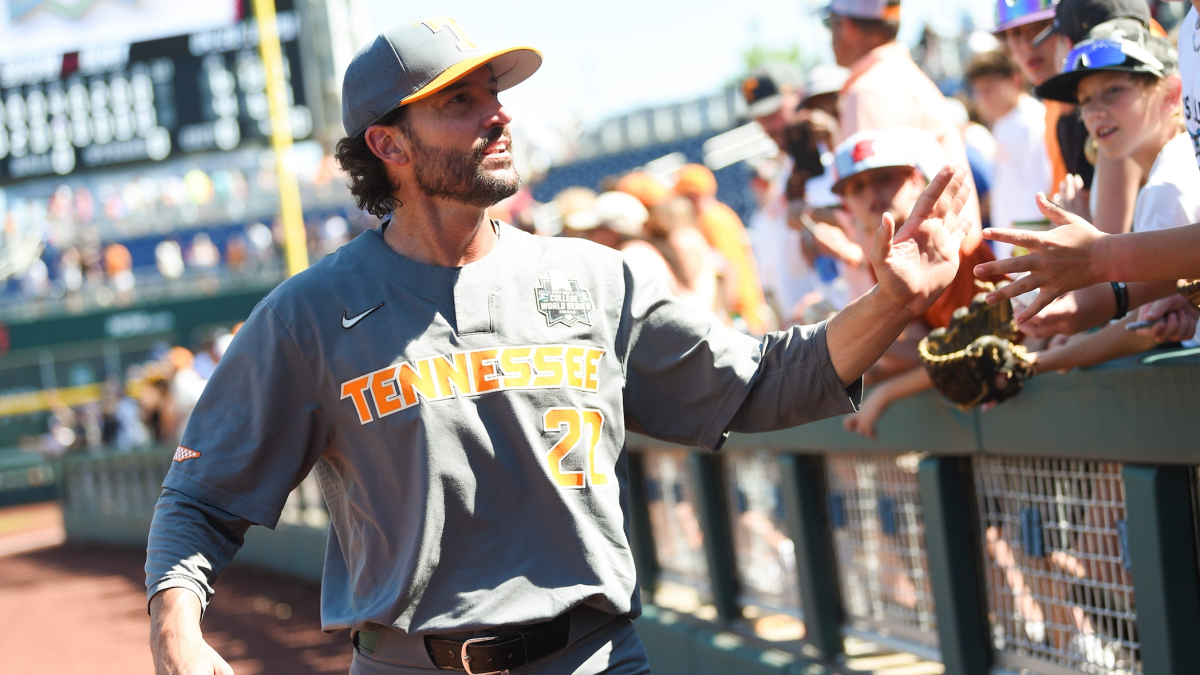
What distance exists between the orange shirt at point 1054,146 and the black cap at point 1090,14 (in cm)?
56

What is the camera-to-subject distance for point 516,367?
7.91ft

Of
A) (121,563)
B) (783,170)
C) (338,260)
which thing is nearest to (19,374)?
(121,563)

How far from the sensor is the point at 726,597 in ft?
15.5

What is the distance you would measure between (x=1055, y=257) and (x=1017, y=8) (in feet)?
6.52

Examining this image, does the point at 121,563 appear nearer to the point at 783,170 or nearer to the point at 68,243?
the point at 783,170

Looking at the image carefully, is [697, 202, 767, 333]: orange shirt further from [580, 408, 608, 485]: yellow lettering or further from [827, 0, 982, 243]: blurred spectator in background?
[580, 408, 608, 485]: yellow lettering

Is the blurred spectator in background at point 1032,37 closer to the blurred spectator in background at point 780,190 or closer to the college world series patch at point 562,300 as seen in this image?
the blurred spectator in background at point 780,190

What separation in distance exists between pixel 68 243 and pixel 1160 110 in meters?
30.1

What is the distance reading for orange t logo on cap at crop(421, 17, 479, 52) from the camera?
247 centimetres

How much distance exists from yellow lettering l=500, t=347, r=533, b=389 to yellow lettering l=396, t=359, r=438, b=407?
0.14 m

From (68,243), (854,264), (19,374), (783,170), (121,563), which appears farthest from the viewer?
(68,243)

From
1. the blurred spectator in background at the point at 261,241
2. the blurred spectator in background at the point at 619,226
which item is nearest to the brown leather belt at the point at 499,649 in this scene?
the blurred spectator in background at the point at 619,226

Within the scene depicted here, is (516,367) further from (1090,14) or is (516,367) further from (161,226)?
(161,226)

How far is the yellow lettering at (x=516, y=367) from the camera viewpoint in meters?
2.39
